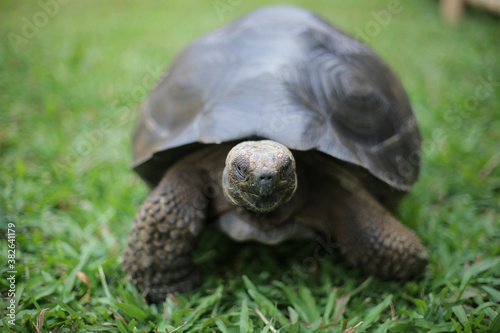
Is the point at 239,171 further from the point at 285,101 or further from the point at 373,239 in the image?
the point at 373,239

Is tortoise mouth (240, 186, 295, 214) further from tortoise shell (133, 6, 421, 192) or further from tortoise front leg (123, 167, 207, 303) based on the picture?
tortoise front leg (123, 167, 207, 303)

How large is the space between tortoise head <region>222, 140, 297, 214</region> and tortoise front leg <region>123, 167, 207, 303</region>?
368mm

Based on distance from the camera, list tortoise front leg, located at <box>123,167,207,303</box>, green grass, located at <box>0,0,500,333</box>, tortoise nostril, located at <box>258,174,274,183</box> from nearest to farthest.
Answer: tortoise nostril, located at <box>258,174,274,183</box>
green grass, located at <box>0,0,500,333</box>
tortoise front leg, located at <box>123,167,207,303</box>

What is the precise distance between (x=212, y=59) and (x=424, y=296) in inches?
65.3

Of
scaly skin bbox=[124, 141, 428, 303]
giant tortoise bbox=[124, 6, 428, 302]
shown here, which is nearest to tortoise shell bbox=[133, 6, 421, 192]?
giant tortoise bbox=[124, 6, 428, 302]

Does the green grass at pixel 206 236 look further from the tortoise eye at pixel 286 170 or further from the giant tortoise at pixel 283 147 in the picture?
the tortoise eye at pixel 286 170

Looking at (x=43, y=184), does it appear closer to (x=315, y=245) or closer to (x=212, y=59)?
(x=212, y=59)

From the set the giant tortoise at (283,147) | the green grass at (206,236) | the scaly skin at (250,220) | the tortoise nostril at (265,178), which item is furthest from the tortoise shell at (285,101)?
the green grass at (206,236)

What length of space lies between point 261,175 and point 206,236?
111 centimetres

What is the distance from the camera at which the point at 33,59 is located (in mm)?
4547

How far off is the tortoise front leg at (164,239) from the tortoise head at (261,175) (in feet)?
1.21

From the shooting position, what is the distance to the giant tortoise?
1794mm

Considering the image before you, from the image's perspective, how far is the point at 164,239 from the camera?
6.14 ft

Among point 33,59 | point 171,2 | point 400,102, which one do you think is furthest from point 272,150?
point 171,2
